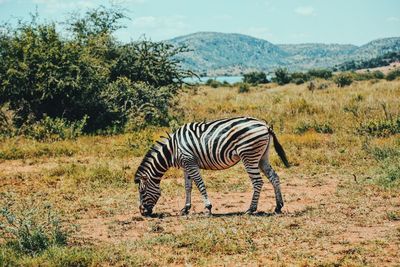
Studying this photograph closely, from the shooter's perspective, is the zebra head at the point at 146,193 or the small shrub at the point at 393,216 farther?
the zebra head at the point at 146,193

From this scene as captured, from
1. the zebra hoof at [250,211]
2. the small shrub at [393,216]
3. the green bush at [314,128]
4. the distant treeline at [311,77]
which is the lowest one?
the zebra hoof at [250,211]

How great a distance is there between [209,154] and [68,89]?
11256 millimetres

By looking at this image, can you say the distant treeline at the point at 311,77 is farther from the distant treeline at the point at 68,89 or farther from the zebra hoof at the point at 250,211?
the zebra hoof at the point at 250,211

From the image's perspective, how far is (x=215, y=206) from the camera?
957 cm

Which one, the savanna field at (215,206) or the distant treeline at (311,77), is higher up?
the distant treeline at (311,77)

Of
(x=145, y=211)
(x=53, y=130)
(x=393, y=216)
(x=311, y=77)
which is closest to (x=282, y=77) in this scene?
(x=311, y=77)

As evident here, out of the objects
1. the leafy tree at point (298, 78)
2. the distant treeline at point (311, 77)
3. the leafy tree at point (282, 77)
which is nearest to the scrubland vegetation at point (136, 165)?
the distant treeline at point (311, 77)

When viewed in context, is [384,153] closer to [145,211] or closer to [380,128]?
[380,128]

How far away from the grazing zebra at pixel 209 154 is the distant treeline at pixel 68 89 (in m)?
8.69

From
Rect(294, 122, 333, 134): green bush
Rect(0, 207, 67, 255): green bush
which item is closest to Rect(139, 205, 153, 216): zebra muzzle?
Rect(0, 207, 67, 255): green bush

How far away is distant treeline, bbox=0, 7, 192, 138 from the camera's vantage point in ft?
58.8

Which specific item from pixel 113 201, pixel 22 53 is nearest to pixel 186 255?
pixel 113 201

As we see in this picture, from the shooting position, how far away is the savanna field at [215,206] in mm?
6379

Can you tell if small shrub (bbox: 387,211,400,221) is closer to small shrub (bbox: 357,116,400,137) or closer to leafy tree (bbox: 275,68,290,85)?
small shrub (bbox: 357,116,400,137)
